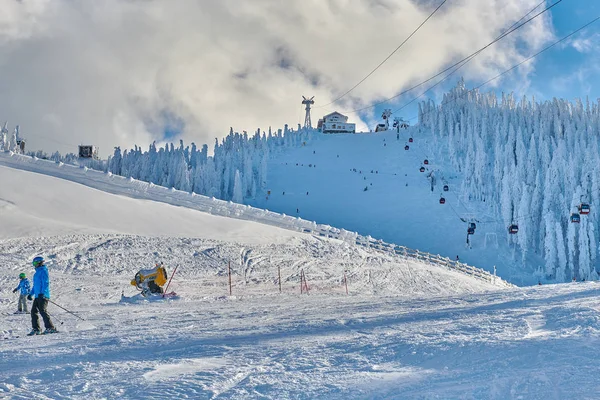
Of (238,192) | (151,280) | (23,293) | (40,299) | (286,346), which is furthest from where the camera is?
(238,192)

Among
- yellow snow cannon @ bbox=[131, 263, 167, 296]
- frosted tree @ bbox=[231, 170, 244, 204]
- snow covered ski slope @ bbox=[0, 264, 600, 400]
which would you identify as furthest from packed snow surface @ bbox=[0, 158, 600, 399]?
frosted tree @ bbox=[231, 170, 244, 204]

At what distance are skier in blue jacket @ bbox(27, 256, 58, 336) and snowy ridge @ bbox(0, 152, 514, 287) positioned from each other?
25775 mm

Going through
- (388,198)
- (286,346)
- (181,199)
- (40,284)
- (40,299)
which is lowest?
(286,346)

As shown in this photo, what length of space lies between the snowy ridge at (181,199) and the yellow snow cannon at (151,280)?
18337mm

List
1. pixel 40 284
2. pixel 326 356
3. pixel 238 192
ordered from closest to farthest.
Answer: pixel 326 356
pixel 40 284
pixel 238 192

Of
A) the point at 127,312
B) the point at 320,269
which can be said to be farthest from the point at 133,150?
the point at 127,312

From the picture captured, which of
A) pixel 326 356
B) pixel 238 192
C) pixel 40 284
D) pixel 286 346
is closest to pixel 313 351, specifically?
pixel 326 356

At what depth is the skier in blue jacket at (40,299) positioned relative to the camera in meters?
10.1

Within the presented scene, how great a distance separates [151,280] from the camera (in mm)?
18391

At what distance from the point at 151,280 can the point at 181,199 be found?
1930 centimetres

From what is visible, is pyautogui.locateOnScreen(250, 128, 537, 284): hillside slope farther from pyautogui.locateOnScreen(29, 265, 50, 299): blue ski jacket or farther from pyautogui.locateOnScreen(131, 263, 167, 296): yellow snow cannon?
pyautogui.locateOnScreen(29, 265, 50, 299): blue ski jacket

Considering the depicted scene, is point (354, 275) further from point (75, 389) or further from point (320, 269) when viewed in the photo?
point (75, 389)

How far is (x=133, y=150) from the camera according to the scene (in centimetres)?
14525

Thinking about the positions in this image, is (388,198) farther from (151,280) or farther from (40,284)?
(40,284)
